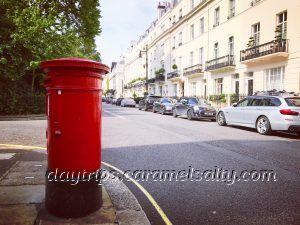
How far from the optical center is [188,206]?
4.07 meters

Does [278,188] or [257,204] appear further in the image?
[278,188]

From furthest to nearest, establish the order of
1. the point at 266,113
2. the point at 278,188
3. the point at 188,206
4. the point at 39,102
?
the point at 39,102 < the point at 266,113 < the point at 278,188 < the point at 188,206

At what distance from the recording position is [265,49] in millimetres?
21984

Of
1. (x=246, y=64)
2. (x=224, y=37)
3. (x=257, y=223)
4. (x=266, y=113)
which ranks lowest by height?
(x=257, y=223)

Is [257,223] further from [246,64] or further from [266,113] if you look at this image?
[246,64]

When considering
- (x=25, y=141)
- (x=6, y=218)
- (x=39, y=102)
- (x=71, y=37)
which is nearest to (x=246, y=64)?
(x=71, y=37)

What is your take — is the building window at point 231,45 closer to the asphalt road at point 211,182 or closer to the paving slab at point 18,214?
the asphalt road at point 211,182

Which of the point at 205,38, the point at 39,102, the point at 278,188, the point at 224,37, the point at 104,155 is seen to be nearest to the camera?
the point at 278,188

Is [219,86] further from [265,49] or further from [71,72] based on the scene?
[71,72]

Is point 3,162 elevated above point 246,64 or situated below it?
below

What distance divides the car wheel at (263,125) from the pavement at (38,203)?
835 cm

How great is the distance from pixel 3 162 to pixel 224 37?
25.8m

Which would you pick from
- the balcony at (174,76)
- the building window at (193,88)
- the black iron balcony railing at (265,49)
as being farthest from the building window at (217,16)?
the balcony at (174,76)

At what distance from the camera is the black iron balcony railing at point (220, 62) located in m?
26.8
